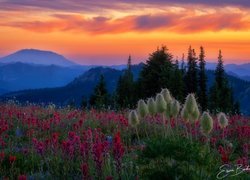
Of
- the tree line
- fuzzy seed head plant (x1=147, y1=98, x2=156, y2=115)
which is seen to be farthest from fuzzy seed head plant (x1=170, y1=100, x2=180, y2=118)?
the tree line

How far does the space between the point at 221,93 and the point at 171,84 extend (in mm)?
16477

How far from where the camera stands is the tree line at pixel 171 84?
55.4 meters

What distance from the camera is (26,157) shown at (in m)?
8.16

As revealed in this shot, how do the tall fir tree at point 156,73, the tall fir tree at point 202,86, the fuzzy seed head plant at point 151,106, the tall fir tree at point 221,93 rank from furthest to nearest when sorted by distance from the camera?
the tall fir tree at point 202,86 → the tall fir tree at point 221,93 → the tall fir tree at point 156,73 → the fuzzy seed head plant at point 151,106

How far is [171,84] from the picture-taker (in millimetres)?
60188

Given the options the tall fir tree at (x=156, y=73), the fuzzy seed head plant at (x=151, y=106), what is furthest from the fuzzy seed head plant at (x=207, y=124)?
the tall fir tree at (x=156, y=73)

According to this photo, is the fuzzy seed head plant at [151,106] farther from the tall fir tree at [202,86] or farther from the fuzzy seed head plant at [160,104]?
the tall fir tree at [202,86]

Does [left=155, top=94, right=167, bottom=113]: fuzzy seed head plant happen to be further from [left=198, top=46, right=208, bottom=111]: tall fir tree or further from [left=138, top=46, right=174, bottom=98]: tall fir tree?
[left=198, top=46, right=208, bottom=111]: tall fir tree

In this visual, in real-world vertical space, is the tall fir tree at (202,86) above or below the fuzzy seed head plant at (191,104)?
below

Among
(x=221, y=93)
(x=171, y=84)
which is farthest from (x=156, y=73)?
(x=221, y=93)

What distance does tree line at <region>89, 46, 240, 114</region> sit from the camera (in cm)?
5541

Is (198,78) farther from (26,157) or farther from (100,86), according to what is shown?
(26,157)

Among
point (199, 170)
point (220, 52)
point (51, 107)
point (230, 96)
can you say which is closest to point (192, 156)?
point (199, 170)

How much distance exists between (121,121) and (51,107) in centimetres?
497
